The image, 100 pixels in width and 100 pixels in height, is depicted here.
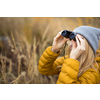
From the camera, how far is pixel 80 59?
29.3 inches

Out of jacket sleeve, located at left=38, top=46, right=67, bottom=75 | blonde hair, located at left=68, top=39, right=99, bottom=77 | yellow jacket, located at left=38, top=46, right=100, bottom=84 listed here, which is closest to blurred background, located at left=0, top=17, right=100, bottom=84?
jacket sleeve, located at left=38, top=46, right=67, bottom=75

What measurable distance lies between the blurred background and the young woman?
0.74 ft

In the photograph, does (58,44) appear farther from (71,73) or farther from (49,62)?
(71,73)

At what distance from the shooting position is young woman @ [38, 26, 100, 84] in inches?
25.3

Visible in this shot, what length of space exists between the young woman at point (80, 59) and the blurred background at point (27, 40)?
0.23 metres

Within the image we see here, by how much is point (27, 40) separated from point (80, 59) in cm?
70

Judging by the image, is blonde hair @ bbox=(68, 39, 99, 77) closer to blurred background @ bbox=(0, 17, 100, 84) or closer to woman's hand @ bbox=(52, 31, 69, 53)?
woman's hand @ bbox=(52, 31, 69, 53)

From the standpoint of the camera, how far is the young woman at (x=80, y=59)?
25.3 inches

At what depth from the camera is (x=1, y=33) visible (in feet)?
3.40

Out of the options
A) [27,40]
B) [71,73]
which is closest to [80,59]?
[71,73]

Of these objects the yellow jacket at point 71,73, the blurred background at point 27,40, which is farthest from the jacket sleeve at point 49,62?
the blurred background at point 27,40

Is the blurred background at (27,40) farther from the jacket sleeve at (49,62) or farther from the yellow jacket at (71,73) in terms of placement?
the yellow jacket at (71,73)

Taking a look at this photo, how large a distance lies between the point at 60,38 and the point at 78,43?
21 cm
